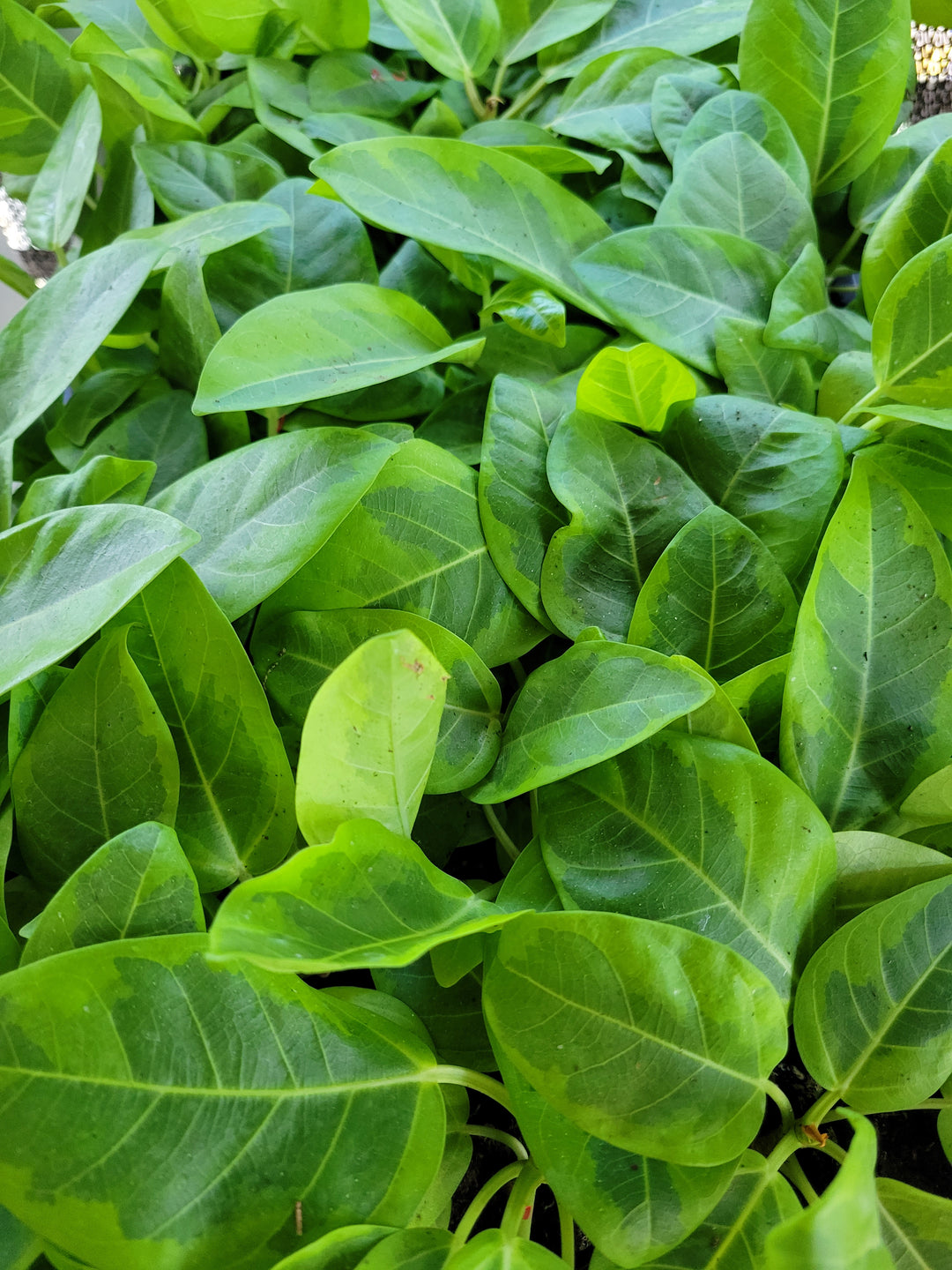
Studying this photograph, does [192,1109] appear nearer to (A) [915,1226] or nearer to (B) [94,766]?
(B) [94,766]

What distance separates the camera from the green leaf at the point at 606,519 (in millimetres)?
450

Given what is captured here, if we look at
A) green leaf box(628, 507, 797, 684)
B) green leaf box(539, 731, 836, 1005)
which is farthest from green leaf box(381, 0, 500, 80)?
green leaf box(539, 731, 836, 1005)

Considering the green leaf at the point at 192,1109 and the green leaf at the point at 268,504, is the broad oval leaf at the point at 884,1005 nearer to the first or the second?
the green leaf at the point at 192,1109

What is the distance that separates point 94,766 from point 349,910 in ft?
0.45

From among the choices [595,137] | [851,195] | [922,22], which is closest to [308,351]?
[595,137]

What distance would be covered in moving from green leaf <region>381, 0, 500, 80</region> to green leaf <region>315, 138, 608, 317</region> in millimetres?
156

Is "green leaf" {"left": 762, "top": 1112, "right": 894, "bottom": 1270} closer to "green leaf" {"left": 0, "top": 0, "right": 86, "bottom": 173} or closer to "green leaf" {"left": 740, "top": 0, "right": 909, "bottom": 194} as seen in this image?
"green leaf" {"left": 740, "top": 0, "right": 909, "bottom": 194}

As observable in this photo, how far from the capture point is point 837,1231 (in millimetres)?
256

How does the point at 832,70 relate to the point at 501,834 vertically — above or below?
above

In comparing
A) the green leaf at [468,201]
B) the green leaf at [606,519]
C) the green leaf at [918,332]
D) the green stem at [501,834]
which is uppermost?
the green leaf at [468,201]

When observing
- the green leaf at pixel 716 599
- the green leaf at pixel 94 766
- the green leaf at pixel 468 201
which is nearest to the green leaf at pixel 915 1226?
the green leaf at pixel 716 599

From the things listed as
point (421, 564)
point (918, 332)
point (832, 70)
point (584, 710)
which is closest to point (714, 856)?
point (584, 710)

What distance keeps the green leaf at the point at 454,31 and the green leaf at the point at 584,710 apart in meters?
0.46

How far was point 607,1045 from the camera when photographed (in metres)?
0.33
